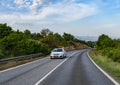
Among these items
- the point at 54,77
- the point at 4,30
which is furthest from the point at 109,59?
the point at 4,30

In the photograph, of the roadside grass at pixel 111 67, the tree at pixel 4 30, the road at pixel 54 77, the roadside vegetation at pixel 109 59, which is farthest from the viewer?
the tree at pixel 4 30

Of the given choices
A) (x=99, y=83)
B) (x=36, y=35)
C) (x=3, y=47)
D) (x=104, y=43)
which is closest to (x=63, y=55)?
(x=3, y=47)

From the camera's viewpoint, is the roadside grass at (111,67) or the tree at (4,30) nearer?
the roadside grass at (111,67)

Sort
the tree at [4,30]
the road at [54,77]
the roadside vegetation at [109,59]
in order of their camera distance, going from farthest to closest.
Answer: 1. the tree at [4,30]
2. the roadside vegetation at [109,59]
3. the road at [54,77]

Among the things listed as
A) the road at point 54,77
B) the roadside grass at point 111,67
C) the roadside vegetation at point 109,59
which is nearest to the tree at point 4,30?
the roadside vegetation at point 109,59

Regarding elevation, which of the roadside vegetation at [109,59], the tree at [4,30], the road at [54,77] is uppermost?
the tree at [4,30]

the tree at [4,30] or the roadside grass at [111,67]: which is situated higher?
the tree at [4,30]

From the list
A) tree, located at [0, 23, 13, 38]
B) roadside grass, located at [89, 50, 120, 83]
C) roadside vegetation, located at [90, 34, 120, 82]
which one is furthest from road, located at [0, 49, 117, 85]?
tree, located at [0, 23, 13, 38]

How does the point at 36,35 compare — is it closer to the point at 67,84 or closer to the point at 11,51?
the point at 11,51

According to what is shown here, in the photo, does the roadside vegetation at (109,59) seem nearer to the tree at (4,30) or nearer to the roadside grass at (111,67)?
the roadside grass at (111,67)

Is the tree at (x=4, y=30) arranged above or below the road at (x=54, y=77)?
above

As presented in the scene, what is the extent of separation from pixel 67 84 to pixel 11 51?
3455 cm

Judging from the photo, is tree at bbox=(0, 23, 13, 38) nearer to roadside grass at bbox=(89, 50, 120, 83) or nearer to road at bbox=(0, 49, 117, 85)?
roadside grass at bbox=(89, 50, 120, 83)

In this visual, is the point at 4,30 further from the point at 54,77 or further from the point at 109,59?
the point at 54,77
